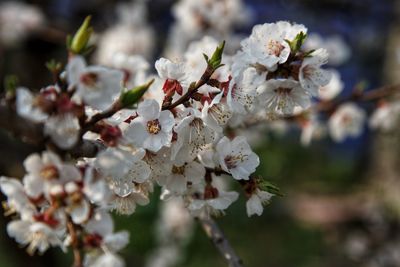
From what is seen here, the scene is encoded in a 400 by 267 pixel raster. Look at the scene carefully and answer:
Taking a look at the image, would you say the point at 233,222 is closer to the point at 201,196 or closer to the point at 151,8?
the point at 151,8

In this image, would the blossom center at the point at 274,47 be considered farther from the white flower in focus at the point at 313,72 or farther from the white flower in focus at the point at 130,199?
the white flower in focus at the point at 130,199

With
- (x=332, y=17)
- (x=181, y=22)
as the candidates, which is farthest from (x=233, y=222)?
(x=181, y=22)

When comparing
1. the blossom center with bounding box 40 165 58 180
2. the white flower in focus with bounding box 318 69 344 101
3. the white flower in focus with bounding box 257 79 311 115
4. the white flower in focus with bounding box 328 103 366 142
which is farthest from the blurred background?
the blossom center with bounding box 40 165 58 180

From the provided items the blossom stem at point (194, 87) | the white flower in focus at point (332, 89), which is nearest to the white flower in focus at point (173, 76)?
the blossom stem at point (194, 87)

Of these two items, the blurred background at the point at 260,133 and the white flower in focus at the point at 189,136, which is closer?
the white flower in focus at the point at 189,136

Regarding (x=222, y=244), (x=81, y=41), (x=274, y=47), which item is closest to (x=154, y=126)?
(x=81, y=41)

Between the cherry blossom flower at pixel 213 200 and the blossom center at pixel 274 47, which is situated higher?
the blossom center at pixel 274 47

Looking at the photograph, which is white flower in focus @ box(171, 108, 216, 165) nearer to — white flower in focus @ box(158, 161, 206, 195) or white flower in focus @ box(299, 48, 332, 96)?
white flower in focus @ box(158, 161, 206, 195)
